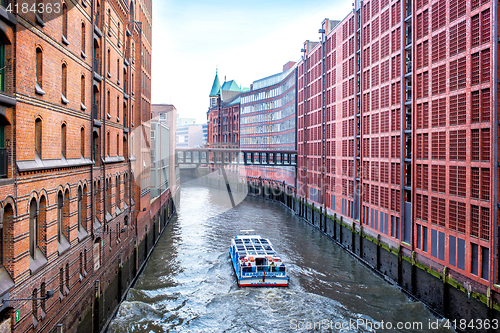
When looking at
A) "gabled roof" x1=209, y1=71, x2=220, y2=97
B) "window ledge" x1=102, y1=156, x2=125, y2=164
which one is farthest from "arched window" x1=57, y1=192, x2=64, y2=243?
"gabled roof" x1=209, y1=71, x2=220, y2=97

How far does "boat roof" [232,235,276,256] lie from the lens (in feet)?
96.0

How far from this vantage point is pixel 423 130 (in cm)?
2386

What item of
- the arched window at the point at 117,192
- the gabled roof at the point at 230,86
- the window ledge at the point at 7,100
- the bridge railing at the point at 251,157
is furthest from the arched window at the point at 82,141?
the gabled roof at the point at 230,86

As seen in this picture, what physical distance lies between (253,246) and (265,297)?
7.31 m

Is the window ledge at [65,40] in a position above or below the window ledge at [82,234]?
above

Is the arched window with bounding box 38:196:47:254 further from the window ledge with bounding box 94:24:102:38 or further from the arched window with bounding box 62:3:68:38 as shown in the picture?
the window ledge with bounding box 94:24:102:38

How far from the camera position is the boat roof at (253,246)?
29250 millimetres

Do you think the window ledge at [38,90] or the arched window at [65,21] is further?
the arched window at [65,21]

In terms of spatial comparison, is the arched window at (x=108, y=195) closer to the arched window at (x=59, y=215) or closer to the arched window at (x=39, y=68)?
the arched window at (x=59, y=215)

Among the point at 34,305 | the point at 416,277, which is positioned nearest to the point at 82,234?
the point at 34,305

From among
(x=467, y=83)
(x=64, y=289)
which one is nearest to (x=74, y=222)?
(x=64, y=289)

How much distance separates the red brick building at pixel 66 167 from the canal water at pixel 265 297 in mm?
2326

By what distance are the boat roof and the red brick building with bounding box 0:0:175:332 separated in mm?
8308

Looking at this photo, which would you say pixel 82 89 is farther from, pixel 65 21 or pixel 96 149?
pixel 96 149
